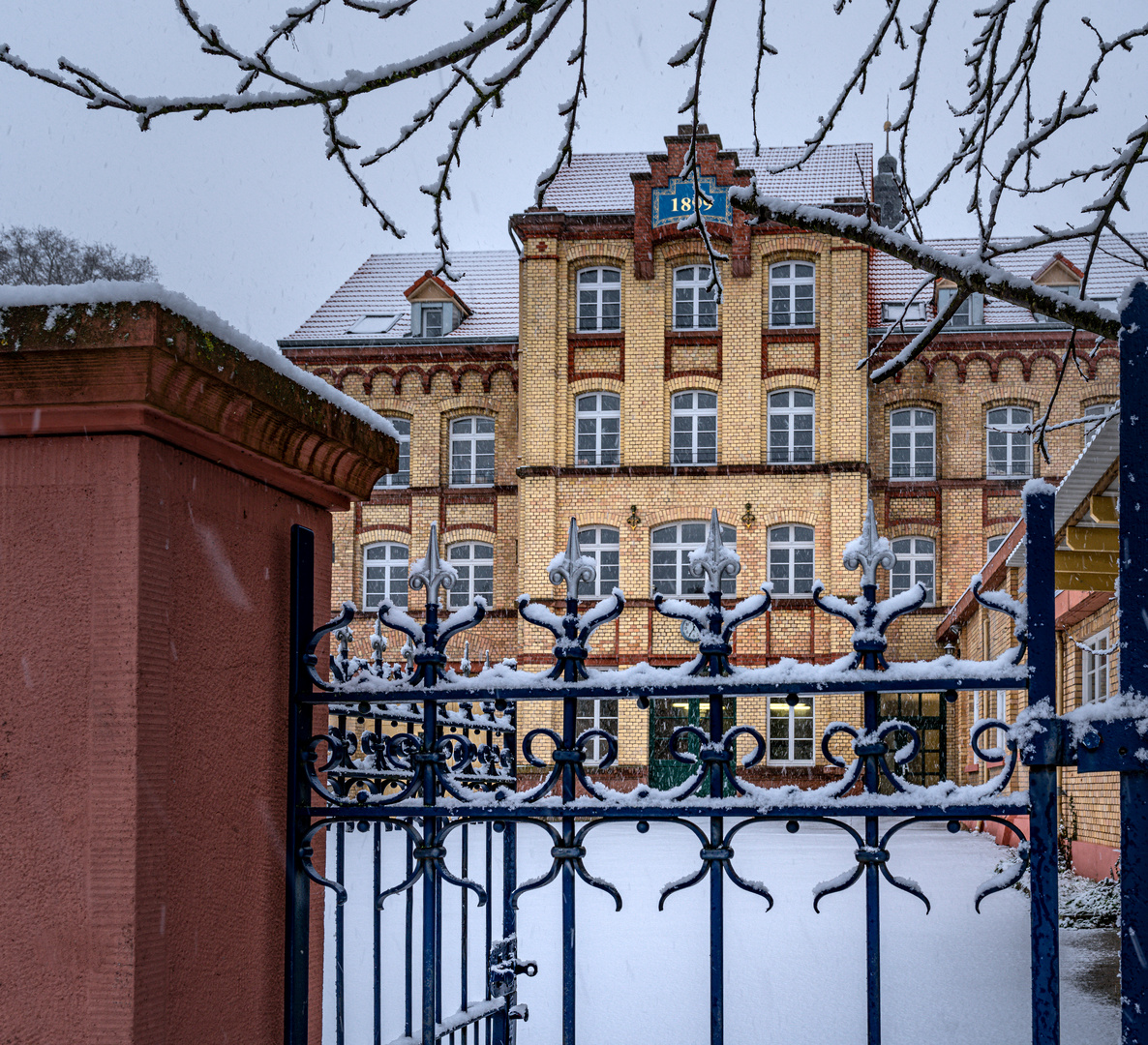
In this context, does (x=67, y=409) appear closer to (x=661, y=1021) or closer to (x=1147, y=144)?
(x=1147, y=144)

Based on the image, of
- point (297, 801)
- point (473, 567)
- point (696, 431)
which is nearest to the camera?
point (297, 801)

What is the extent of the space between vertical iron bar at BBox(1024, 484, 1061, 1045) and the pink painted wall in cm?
136

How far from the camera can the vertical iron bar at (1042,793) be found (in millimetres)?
1944

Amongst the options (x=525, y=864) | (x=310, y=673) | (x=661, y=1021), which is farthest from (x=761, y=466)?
(x=310, y=673)

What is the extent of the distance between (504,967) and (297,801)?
1.64 m

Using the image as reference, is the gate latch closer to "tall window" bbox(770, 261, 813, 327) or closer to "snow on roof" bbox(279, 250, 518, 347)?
"tall window" bbox(770, 261, 813, 327)

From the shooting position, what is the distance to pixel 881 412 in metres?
27.3

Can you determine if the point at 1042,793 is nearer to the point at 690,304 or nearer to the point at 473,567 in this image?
the point at 690,304

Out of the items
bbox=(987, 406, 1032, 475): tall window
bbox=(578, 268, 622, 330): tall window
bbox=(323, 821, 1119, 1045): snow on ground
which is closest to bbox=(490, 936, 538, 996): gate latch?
bbox=(323, 821, 1119, 1045): snow on ground

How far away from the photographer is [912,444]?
27266 millimetres

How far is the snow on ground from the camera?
655 cm

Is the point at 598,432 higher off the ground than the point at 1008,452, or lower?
higher

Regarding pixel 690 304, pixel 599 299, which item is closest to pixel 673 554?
pixel 690 304

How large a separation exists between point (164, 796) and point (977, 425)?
27011mm
